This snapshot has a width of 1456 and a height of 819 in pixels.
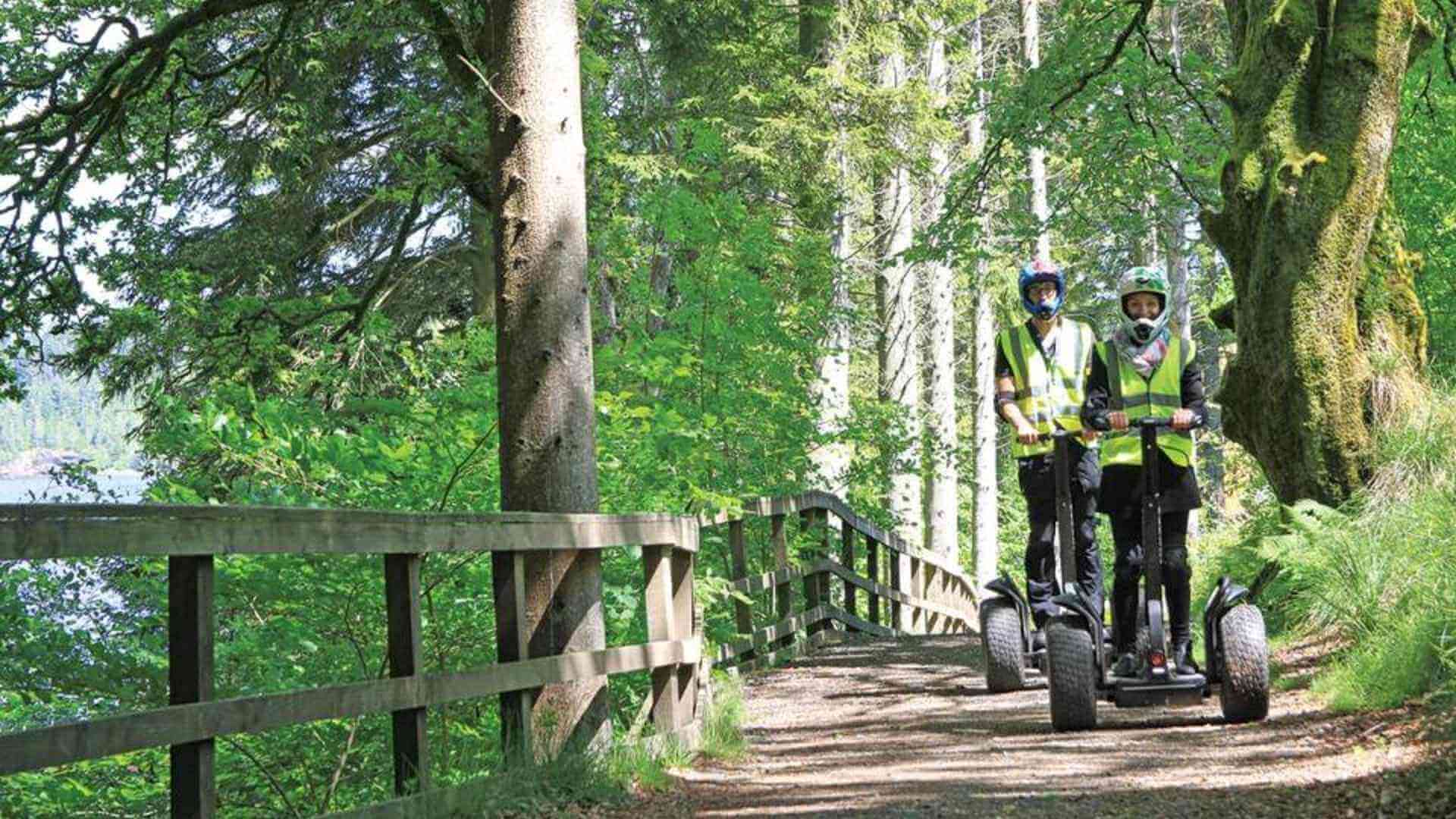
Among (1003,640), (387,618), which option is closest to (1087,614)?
(1003,640)

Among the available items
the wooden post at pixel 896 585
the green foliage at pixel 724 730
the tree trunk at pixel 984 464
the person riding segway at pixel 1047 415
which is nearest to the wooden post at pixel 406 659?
the green foliage at pixel 724 730

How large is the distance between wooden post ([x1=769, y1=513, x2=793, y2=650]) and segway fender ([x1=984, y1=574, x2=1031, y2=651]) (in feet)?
12.7

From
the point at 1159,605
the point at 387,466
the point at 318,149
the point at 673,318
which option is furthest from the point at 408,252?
the point at 1159,605

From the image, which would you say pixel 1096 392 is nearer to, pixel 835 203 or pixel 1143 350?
pixel 1143 350

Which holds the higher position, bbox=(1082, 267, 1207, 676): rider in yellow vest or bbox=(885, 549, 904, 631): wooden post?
bbox=(1082, 267, 1207, 676): rider in yellow vest

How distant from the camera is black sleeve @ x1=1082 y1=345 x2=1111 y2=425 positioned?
7730 millimetres

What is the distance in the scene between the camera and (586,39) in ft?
47.8

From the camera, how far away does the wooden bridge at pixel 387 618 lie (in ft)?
13.2

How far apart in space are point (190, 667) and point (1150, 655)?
15.3 ft

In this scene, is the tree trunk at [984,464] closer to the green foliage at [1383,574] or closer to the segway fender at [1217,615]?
the green foliage at [1383,574]

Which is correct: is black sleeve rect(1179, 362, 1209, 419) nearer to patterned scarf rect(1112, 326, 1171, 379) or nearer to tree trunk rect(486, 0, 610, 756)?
patterned scarf rect(1112, 326, 1171, 379)

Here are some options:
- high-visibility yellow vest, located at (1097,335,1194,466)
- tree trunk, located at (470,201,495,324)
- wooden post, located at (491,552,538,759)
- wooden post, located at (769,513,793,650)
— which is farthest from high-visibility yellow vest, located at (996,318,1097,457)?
tree trunk, located at (470,201,495,324)

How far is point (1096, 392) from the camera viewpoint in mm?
7828

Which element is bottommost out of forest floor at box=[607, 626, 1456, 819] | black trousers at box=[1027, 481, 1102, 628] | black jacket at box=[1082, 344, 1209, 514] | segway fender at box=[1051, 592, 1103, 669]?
forest floor at box=[607, 626, 1456, 819]
